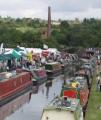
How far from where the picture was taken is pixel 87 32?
387 ft

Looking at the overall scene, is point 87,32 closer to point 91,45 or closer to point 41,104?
point 91,45

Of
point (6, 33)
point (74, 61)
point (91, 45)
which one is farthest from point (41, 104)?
point (91, 45)

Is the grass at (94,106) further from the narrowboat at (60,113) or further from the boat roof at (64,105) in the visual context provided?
the narrowboat at (60,113)

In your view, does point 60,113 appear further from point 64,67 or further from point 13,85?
point 64,67

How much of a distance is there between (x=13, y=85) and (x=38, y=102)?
2.41 m

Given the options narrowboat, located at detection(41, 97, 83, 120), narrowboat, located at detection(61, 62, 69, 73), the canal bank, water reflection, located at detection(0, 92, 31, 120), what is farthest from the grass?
narrowboat, located at detection(61, 62, 69, 73)

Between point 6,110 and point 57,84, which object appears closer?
point 6,110

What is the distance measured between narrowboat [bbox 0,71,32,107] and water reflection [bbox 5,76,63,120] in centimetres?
119

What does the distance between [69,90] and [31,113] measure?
4629 mm

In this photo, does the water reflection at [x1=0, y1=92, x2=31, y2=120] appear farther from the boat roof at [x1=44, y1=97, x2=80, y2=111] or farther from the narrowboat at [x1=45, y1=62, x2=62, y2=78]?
the narrowboat at [x1=45, y1=62, x2=62, y2=78]

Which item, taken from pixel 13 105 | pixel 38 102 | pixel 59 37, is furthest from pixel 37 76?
pixel 59 37

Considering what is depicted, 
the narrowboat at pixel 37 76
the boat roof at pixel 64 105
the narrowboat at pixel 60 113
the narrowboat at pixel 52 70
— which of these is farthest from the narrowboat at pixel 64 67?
the narrowboat at pixel 60 113

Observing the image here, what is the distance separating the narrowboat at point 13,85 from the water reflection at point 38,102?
1193 millimetres

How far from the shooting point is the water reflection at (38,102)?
3056 centimetres
